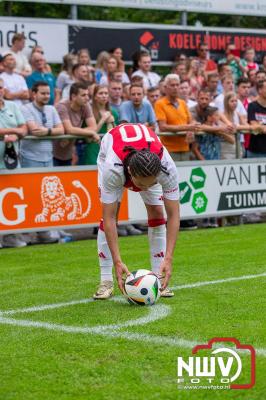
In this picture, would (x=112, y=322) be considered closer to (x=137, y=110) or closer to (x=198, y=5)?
(x=137, y=110)

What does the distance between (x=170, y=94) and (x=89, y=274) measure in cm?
500

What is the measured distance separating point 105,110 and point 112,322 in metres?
6.95

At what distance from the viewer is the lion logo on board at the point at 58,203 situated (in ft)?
41.0

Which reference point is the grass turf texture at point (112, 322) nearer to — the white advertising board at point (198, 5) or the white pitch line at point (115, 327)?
the white pitch line at point (115, 327)

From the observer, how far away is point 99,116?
1352 cm

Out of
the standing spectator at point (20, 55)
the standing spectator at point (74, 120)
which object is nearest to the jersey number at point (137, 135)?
the standing spectator at point (74, 120)

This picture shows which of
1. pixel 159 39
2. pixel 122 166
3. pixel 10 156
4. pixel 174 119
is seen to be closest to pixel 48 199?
pixel 10 156

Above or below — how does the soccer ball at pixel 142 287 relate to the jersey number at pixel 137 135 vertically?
below

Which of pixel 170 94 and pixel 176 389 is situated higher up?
pixel 170 94

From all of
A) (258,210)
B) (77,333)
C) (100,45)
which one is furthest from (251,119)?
(77,333)

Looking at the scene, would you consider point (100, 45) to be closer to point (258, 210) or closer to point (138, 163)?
point (258, 210)

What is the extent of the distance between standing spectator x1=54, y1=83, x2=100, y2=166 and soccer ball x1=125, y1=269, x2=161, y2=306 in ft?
18.4

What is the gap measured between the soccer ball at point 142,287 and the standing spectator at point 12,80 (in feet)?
22.7

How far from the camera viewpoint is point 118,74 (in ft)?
50.2
